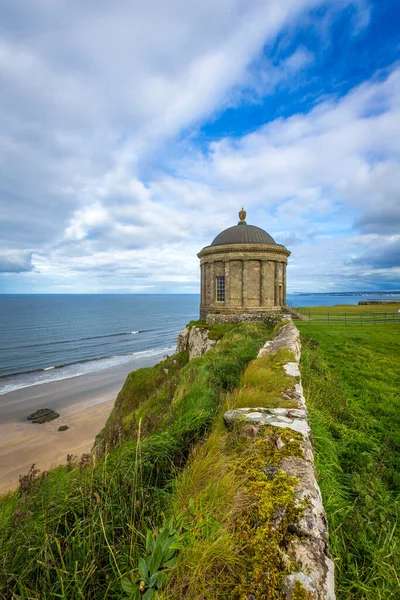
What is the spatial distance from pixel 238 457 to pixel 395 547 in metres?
1.56

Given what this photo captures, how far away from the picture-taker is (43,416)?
2398cm

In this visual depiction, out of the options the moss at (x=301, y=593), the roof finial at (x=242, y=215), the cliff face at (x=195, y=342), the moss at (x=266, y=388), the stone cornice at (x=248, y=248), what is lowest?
the cliff face at (x=195, y=342)

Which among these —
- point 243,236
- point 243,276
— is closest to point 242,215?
point 243,236

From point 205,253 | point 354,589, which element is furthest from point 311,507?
point 205,253

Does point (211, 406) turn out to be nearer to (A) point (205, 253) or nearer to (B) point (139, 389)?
(B) point (139, 389)

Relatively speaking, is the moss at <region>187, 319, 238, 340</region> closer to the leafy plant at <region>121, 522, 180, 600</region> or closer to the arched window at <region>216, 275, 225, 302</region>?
the arched window at <region>216, 275, 225, 302</region>

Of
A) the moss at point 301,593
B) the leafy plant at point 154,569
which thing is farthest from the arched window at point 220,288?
the moss at point 301,593

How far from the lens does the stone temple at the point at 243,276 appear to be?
947 inches

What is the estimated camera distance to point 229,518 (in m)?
2.08

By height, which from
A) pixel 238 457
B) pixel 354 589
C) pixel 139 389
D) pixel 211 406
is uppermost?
pixel 238 457

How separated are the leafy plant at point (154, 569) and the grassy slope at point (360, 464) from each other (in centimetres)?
134

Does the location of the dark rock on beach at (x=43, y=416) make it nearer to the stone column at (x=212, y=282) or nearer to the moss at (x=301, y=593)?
the stone column at (x=212, y=282)

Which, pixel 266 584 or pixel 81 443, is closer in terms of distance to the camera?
pixel 266 584

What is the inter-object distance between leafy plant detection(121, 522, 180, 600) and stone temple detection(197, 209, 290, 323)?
72.0 feet
